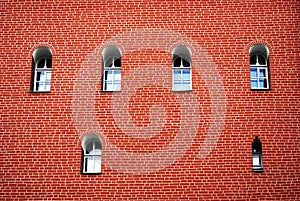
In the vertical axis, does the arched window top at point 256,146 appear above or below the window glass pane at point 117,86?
below

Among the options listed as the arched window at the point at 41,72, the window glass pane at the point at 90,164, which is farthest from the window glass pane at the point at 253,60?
the arched window at the point at 41,72

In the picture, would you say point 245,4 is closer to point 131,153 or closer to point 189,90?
point 189,90

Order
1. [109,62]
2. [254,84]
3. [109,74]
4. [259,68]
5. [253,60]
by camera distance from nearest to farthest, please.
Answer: [254,84]
[259,68]
[109,74]
[253,60]
[109,62]

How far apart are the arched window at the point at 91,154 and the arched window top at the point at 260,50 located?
5105 mm

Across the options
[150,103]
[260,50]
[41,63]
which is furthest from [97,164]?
[260,50]

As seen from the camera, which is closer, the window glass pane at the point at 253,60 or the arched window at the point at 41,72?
the arched window at the point at 41,72

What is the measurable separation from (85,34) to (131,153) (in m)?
3.76

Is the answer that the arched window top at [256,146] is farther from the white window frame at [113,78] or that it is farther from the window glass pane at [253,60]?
the white window frame at [113,78]

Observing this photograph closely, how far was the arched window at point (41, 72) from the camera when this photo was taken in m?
14.5

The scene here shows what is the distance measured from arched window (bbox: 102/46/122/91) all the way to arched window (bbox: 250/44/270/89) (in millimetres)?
3845

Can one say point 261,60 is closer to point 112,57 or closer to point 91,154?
point 112,57

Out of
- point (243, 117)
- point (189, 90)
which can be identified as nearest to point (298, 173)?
point (243, 117)

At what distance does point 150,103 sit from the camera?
13.8m

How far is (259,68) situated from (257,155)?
2568mm
